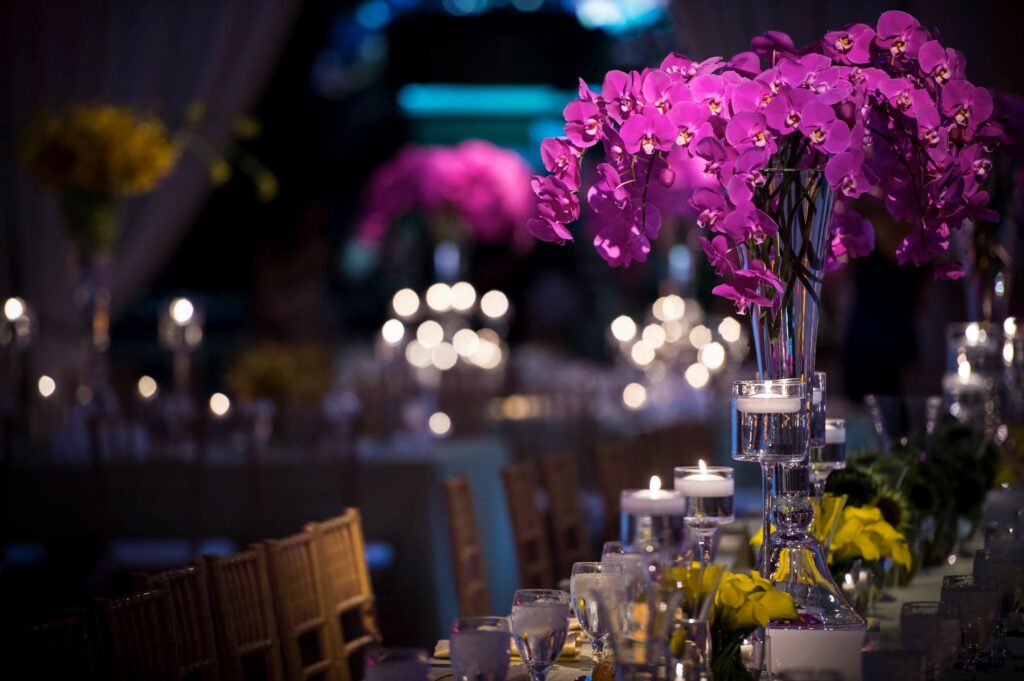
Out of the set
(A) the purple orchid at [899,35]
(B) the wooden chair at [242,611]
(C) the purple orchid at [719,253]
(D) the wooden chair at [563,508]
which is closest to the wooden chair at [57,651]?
(B) the wooden chair at [242,611]

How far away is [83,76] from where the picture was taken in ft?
20.5

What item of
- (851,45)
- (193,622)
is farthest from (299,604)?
(851,45)

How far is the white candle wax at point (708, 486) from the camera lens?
2.12 m

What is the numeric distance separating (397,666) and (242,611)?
73 cm

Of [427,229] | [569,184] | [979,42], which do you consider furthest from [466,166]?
[569,184]

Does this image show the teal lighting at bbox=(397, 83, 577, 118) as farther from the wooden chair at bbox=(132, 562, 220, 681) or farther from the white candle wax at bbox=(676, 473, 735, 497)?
the wooden chair at bbox=(132, 562, 220, 681)

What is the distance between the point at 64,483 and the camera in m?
4.95

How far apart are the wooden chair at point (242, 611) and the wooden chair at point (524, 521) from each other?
44.2 inches

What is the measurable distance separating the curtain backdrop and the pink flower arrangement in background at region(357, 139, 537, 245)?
124cm

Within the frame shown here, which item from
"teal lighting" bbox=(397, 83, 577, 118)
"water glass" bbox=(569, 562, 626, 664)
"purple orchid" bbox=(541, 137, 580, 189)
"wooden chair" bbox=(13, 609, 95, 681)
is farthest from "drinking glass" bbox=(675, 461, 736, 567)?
"teal lighting" bbox=(397, 83, 577, 118)

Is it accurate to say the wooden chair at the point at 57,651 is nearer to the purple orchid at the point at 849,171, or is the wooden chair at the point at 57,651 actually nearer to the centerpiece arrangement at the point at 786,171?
the centerpiece arrangement at the point at 786,171

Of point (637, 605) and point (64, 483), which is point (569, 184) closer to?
point (637, 605)

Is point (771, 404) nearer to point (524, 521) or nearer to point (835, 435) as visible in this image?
point (835, 435)

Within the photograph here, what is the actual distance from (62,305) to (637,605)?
5.20 metres
